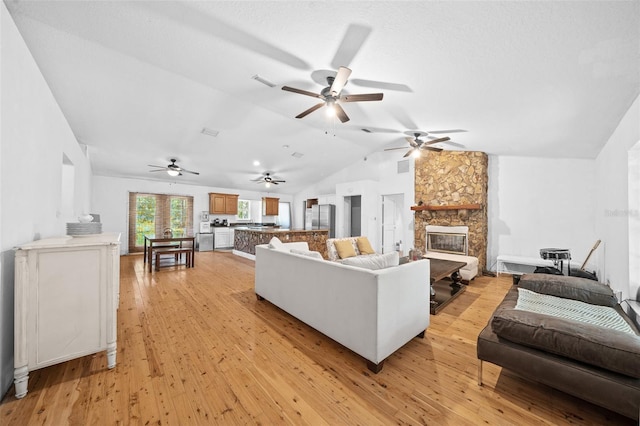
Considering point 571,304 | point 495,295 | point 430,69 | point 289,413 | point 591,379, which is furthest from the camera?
point 495,295

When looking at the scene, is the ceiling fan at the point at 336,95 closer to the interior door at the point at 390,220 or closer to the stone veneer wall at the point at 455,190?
the stone veneer wall at the point at 455,190

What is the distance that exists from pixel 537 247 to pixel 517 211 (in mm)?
841

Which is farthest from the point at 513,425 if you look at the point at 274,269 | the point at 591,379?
the point at 274,269

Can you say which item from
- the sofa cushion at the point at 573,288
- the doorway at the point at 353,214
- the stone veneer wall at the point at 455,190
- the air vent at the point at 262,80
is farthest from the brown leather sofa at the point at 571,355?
the doorway at the point at 353,214

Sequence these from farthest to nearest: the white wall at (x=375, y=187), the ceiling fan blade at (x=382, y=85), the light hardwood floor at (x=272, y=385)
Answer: the white wall at (x=375, y=187) → the ceiling fan blade at (x=382, y=85) → the light hardwood floor at (x=272, y=385)

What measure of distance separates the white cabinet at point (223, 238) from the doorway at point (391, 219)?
5.69 m

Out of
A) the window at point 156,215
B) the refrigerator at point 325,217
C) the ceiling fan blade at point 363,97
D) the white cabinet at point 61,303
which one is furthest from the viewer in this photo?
the refrigerator at point 325,217

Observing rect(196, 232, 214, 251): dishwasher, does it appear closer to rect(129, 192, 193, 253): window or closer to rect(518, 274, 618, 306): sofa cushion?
rect(129, 192, 193, 253): window

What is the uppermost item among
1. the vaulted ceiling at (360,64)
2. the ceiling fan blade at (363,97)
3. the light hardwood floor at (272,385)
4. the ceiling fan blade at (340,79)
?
the vaulted ceiling at (360,64)

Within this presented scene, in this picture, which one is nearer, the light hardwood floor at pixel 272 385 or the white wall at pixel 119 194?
the light hardwood floor at pixel 272 385

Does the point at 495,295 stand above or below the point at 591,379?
below

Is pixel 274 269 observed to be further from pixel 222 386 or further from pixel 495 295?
pixel 495 295

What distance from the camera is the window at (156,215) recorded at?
7.93m

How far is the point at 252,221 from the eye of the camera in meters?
10.6
